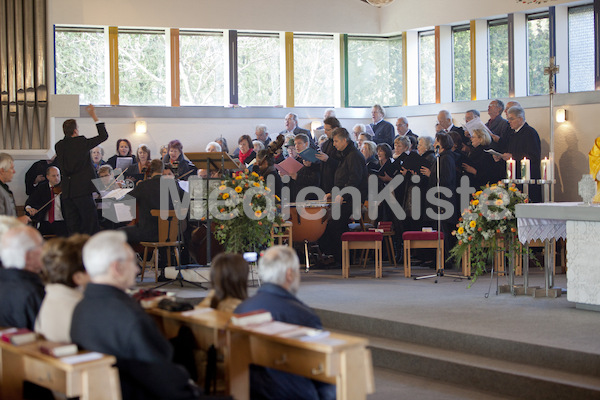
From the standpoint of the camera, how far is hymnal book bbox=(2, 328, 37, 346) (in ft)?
10.6

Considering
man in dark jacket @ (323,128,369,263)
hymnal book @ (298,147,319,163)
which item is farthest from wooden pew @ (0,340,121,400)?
hymnal book @ (298,147,319,163)

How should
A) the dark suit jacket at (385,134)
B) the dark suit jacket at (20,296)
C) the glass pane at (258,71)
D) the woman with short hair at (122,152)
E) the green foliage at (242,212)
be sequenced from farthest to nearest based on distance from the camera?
the glass pane at (258,71) < the dark suit jacket at (385,134) < the woman with short hair at (122,152) < the green foliage at (242,212) < the dark suit jacket at (20,296)

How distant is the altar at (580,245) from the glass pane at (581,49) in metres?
5.02

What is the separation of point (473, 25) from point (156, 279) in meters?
6.76

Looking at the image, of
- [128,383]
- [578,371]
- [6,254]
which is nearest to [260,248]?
[578,371]

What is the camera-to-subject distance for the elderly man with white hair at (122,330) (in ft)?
9.94

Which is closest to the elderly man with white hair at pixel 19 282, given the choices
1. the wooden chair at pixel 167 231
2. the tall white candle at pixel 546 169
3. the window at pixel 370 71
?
the wooden chair at pixel 167 231

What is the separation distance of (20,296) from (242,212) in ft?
13.8

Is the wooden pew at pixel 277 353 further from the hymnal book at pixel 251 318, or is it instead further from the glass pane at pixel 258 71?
the glass pane at pixel 258 71

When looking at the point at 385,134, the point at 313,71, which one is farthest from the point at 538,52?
the point at 313,71

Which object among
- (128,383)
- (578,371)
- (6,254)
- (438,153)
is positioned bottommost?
(578,371)

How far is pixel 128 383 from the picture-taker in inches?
122

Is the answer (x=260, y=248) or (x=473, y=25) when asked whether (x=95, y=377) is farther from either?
(x=473, y=25)

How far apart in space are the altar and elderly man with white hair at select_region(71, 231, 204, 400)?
420 centimetres
